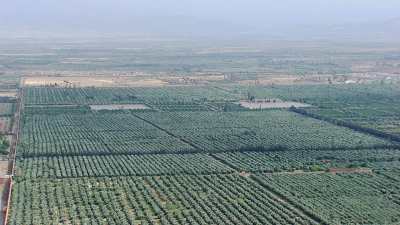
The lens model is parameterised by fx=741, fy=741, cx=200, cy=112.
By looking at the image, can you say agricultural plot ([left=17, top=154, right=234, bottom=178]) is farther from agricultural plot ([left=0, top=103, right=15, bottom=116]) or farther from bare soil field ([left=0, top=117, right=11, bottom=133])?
agricultural plot ([left=0, top=103, right=15, bottom=116])

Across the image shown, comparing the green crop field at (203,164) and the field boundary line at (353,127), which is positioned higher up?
the green crop field at (203,164)

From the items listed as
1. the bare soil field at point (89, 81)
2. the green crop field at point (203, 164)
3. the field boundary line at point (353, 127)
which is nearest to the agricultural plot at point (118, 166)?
the green crop field at point (203, 164)

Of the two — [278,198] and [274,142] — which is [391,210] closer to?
[278,198]

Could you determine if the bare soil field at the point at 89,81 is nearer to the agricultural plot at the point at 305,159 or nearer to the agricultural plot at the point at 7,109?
the agricultural plot at the point at 7,109

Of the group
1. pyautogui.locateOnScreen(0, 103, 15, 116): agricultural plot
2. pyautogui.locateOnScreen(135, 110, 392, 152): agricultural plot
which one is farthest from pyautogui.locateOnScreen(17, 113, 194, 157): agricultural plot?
pyautogui.locateOnScreen(0, 103, 15, 116): agricultural plot

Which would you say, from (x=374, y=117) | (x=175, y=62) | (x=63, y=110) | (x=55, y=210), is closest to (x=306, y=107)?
(x=374, y=117)

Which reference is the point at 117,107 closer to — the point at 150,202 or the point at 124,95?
the point at 124,95
